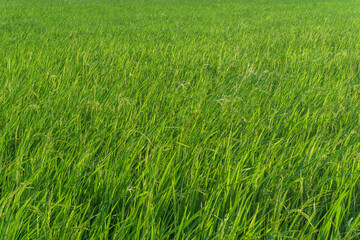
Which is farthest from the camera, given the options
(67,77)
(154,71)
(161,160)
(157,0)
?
(157,0)

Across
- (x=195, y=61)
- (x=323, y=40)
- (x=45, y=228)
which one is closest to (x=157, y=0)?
(x=323, y=40)

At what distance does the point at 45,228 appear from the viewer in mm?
881

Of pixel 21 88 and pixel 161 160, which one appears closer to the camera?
pixel 161 160

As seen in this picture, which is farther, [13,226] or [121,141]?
[121,141]

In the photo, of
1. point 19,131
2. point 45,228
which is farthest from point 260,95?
point 45,228

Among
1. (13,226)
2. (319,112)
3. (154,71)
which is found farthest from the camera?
(154,71)

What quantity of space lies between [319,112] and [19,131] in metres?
1.58

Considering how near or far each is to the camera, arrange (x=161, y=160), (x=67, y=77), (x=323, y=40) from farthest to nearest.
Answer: (x=323, y=40) < (x=67, y=77) < (x=161, y=160)

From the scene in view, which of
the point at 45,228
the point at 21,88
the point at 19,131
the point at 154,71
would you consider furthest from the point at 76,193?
the point at 154,71

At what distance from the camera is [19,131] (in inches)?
57.0

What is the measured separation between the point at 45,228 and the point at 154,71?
2.04 meters

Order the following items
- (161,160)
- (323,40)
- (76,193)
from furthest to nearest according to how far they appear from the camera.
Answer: (323,40), (161,160), (76,193)

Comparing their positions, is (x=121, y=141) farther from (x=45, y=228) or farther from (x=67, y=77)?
(x=67, y=77)

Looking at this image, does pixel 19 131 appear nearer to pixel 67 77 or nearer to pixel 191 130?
pixel 191 130
